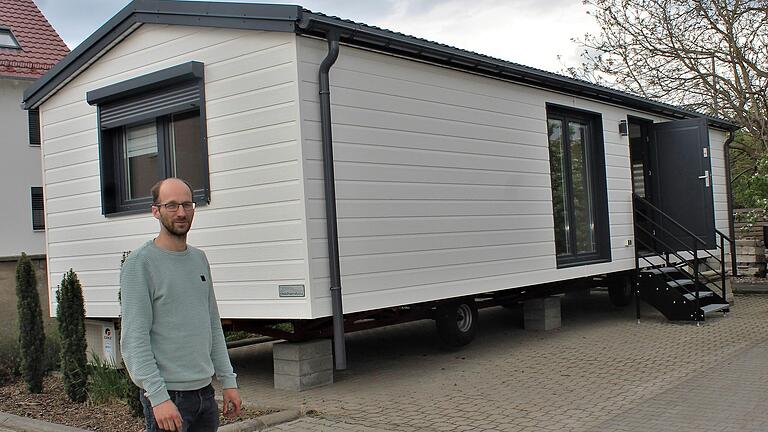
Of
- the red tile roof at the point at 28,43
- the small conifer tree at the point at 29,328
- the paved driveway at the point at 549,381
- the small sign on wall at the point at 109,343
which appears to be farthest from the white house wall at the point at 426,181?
the red tile roof at the point at 28,43

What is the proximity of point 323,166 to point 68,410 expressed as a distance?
10.3 ft

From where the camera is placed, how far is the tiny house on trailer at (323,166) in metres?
7.05

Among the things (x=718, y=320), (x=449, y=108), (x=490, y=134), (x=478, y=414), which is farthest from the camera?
(x=718, y=320)

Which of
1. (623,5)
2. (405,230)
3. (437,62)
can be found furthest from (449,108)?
(623,5)

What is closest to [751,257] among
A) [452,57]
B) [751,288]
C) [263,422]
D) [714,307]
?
[751,288]

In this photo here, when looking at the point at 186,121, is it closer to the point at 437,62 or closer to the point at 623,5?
the point at 437,62

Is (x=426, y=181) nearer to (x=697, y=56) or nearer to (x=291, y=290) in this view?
(x=291, y=290)

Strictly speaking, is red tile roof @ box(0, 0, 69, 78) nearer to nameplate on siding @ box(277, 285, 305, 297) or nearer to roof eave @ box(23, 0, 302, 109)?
roof eave @ box(23, 0, 302, 109)

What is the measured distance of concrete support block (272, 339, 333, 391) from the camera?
24.1ft

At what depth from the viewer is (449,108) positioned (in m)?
8.66

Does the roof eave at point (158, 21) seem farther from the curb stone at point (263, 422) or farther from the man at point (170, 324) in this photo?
the man at point (170, 324)

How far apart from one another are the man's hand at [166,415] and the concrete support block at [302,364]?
4226mm

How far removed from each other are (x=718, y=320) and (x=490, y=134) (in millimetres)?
4691

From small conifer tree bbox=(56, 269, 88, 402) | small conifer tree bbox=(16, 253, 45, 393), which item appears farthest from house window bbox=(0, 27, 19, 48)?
small conifer tree bbox=(56, 269, 88, 402)
